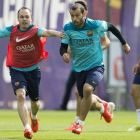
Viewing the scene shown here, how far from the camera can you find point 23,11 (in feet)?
23.6

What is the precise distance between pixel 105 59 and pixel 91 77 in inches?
Result: 391

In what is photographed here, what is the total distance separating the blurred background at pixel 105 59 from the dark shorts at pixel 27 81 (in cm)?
877

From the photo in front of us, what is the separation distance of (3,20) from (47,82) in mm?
3022

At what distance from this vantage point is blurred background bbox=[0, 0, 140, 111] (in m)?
16.6

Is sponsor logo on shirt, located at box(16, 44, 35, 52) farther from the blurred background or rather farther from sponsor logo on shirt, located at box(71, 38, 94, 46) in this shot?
the blurred background

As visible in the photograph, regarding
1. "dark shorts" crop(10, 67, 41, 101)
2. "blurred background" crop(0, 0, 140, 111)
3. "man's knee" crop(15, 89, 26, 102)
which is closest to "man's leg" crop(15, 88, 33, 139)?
"man's knee" crop(15, 89, 26, 102)

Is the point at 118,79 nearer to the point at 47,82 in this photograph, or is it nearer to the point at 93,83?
the point at 47,82

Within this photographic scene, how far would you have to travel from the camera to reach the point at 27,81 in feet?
24.6

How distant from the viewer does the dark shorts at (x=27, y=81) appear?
23.4 feet

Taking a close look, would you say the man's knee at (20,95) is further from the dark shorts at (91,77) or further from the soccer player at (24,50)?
the dark shorts at (91,77)

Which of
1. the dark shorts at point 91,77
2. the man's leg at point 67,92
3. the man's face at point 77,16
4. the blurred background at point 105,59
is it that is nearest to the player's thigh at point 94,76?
the dark shorts at point 91,77

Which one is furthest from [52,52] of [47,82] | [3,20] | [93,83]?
[93,83]

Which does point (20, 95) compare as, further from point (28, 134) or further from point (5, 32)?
point (5, 32)

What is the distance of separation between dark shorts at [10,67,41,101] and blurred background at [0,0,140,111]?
8.77 metres
